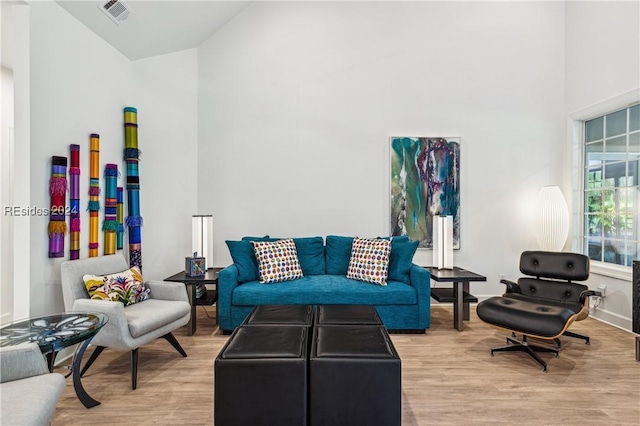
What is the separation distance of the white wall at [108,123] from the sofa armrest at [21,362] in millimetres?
1211

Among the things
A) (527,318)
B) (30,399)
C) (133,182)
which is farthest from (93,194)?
(527,318)

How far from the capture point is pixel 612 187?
3.97 metres

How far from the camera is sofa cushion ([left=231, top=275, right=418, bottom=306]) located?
343cm

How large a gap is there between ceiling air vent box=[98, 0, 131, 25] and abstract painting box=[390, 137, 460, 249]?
313 cm

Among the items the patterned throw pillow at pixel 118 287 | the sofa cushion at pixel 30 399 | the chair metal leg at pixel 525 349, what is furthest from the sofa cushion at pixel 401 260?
the sofa cushion at pixel 30 399

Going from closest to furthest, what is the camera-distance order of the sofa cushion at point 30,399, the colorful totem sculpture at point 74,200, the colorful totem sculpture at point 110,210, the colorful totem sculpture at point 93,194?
1. the sofa cushion at point 30,399
2. the colorful totem sculpture at point 74,200
3. the colorful totem sculpture at point 93,194
4. the colorful totem sculpture at point 110,210

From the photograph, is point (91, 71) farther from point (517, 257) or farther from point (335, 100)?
point (517, 257)

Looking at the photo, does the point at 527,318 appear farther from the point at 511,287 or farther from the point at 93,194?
the point at 93,194

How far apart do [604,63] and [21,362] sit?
5.61m

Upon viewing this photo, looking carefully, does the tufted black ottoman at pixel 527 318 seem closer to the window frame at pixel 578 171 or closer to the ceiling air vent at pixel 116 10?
the window frame at pixel 578 171

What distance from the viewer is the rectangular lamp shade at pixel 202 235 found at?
154 inches

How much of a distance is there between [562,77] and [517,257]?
2.41 metres

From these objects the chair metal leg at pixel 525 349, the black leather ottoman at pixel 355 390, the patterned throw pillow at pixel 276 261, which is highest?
the patterned throw pillow at pixel 276 261

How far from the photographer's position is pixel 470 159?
14.8 feet
